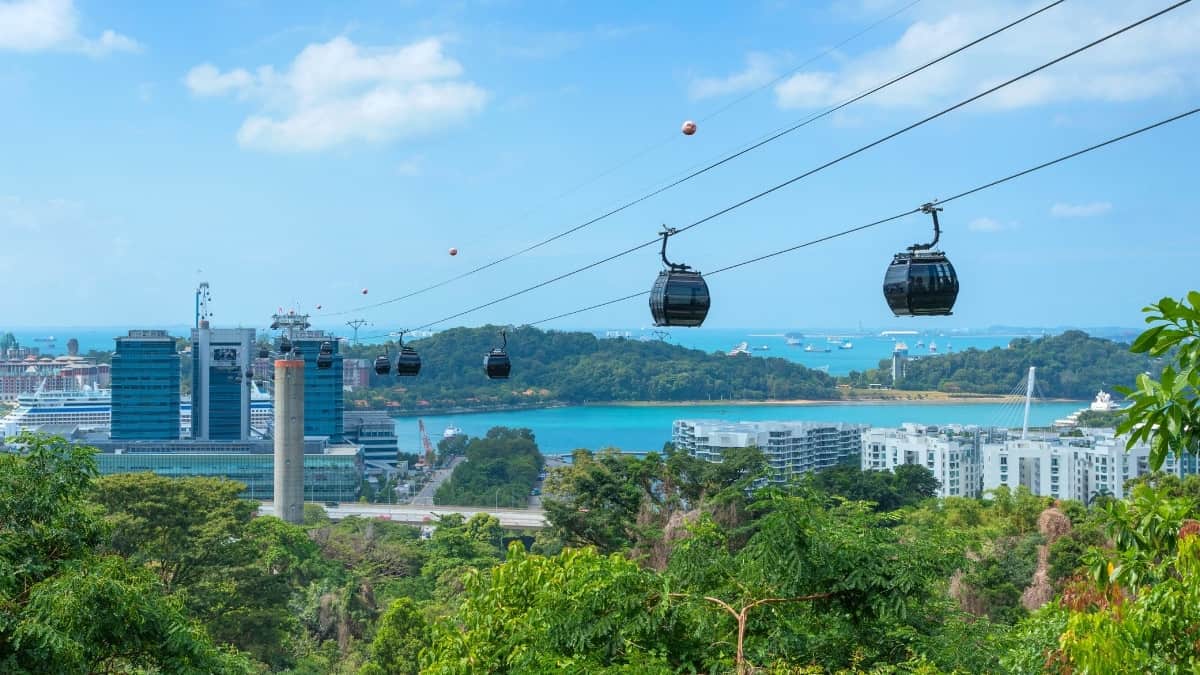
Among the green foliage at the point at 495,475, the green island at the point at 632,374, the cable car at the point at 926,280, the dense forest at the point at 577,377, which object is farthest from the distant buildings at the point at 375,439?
the cable car at the point at 926,280

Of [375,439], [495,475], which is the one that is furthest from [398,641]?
[375,439]

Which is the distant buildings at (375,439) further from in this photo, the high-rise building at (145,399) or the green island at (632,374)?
the green island at (632,374)

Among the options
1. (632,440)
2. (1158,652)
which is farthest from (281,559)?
(632,440)

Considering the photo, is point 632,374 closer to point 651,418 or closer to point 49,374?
point 651,418

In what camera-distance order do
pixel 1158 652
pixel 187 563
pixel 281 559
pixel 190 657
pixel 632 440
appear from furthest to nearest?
pixel 632 440 < pixel 281 559 < pixel 187 563 < pixel 190 657 < pixel 1158 652

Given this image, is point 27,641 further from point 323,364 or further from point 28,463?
point 323,364

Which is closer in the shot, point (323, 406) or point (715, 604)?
point (715, 604)
